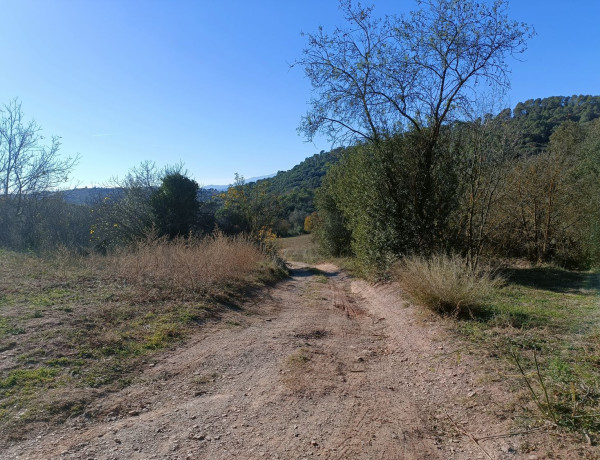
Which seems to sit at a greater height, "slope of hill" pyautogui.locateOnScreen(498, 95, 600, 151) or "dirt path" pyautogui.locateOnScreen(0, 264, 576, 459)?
"slope of hill" pyautogui.locateOnScreen(498, 95, 600, 151)

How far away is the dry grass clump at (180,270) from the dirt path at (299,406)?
2554mm

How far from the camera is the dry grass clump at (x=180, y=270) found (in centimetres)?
859

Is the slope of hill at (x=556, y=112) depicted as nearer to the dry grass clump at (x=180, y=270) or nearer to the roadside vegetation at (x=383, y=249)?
the roadside vegetation at (x=383, y=249)

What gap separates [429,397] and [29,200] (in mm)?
19015

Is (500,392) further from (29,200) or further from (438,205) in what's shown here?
(29,200)

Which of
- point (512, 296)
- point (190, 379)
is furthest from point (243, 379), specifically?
point (512, 296)

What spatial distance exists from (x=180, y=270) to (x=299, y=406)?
6520 millimetres

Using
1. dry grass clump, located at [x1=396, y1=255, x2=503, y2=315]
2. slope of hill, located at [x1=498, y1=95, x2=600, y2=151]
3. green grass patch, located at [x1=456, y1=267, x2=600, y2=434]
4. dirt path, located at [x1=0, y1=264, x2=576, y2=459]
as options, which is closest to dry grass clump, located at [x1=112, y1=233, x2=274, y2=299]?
dirt path, located at [x1=0, y1=264, x2=576, y2=459]

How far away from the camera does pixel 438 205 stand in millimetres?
11156

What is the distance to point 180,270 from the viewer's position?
9.47 meters

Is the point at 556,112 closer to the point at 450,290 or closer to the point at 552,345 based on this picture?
the point at 450,290

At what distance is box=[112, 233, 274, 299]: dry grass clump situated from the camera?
28.2ft

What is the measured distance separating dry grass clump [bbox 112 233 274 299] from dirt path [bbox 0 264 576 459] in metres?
2.55

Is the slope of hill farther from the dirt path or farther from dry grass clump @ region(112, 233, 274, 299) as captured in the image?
the dirt path
